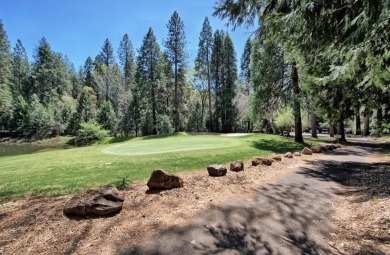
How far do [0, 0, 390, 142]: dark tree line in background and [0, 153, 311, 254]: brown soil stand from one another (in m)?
3.49

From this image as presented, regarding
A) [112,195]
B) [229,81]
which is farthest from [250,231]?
[229,81]

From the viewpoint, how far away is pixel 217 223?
490cm

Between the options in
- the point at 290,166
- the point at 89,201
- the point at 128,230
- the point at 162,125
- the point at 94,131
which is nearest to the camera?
the point at 128,230

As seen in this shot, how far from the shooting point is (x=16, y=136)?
5350cm

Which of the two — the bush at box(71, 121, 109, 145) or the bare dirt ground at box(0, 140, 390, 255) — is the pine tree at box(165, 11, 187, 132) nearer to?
the bush at box(71, 121, 109, 145)

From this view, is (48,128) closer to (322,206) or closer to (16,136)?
(16,136)

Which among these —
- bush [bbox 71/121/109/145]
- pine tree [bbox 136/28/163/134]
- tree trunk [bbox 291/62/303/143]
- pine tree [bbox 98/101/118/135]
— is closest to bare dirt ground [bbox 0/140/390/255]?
tree trunk [bbox 291/62/303/143]

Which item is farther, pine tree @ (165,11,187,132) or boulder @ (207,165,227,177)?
pine tree @ (165,11,187,132)

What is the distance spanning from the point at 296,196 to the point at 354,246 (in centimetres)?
200

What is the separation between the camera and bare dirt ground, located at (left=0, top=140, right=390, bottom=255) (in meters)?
4.17

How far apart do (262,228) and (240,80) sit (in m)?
46.7

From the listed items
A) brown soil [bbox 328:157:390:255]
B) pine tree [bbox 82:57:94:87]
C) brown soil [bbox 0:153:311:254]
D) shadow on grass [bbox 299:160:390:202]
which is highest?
pine tree [bbox 82:57:94:87]

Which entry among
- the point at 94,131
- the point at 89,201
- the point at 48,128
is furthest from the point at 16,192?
the point at 48,128

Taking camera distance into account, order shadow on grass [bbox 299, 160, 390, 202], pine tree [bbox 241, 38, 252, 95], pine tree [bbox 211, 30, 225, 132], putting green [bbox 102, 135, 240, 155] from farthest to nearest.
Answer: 1. pine tree [bbox 241, 38, 252, 95]
2. pine tree [bbox 211, 30, 225, 132]
3. putting green [bbox 102, 135, 240, 155]
4. shadow on grass [bbox 299, 160, 390, 202]
